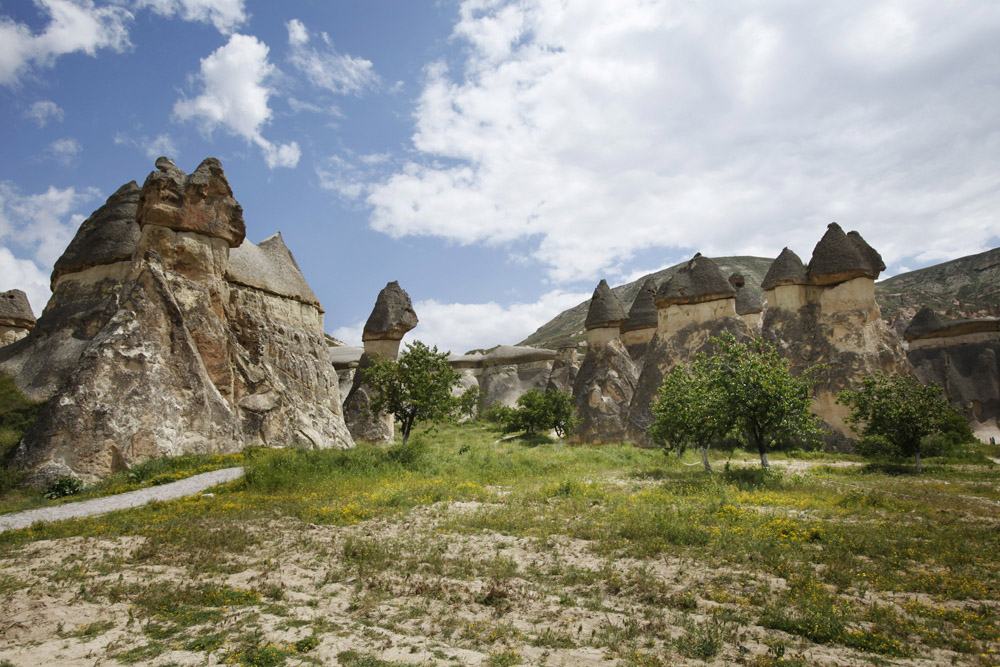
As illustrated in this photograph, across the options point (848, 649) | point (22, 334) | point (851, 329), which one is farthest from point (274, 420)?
A: point (851, 329)

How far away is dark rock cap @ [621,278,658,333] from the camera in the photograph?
103 ft

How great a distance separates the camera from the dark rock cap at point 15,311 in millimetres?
25641

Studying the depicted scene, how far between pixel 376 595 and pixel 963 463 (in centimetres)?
1935

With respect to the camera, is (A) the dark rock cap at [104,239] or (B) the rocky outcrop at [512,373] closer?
(A) the dark rock cap at [104,239]

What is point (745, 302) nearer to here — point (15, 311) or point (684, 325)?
point (684, 325)

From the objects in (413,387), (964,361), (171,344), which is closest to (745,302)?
(964,361)

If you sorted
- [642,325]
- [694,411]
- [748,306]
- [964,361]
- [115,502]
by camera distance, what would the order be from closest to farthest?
[115,502]
[694,411]
[964,361]
[642,325]
[748,306]

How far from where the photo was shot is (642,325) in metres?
31.4

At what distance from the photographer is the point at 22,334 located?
25953 mm

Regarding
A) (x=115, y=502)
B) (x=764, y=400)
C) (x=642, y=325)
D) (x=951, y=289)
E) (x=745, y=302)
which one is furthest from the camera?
(x=951, y=289)

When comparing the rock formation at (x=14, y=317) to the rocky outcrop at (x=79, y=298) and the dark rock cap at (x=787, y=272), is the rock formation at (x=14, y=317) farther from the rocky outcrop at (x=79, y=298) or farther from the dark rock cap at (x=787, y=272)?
the dark rock cap at (x=787, y=272)

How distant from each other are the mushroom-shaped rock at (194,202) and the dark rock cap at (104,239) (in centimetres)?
239

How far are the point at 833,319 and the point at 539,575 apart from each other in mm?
20186

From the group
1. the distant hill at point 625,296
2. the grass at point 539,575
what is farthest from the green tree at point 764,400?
the distant hill at point 625,296
